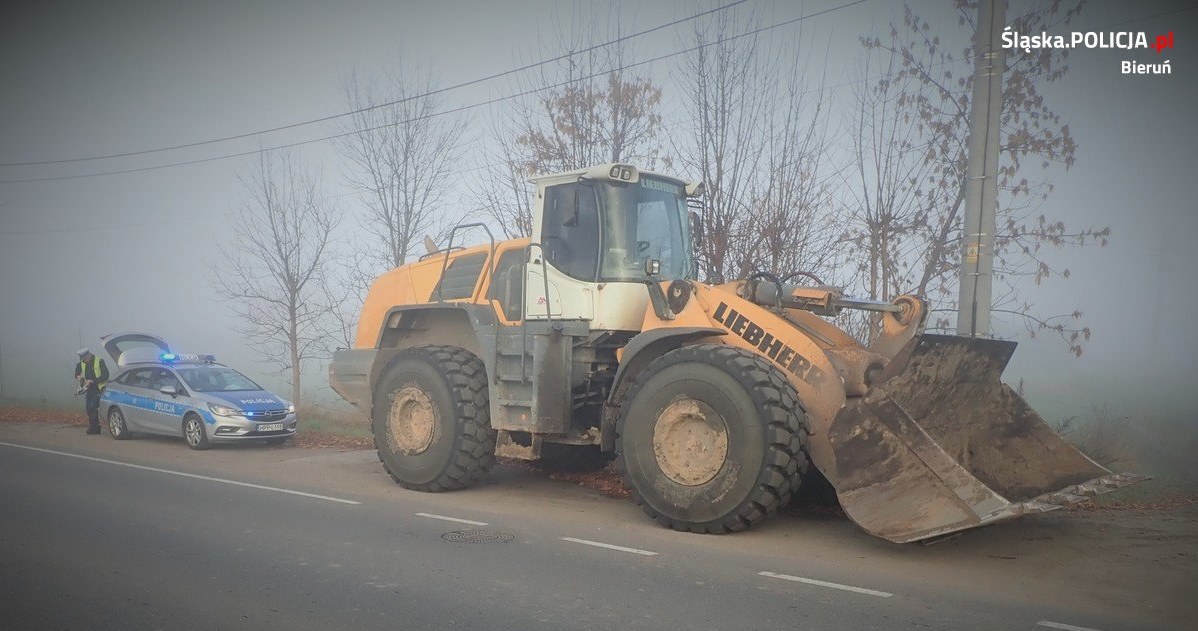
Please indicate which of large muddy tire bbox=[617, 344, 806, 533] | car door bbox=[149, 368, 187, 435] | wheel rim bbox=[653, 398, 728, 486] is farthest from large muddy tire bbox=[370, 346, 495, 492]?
car door bbox=[149, 368, 187, 435]

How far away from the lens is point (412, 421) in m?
9.93

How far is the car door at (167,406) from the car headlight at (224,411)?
2.49 feet

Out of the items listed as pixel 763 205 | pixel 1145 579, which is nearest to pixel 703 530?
pixel 1145 579

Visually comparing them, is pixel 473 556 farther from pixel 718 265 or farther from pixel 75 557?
pixel 718 265

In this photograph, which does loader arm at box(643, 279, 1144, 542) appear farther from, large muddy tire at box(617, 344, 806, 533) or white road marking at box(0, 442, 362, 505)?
white road marking at box(0, 442, 362, 505)

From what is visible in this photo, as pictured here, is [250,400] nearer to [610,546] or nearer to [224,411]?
[224,411]

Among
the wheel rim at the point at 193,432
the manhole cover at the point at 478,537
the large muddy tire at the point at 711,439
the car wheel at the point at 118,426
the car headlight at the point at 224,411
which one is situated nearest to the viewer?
the large muddy tire at the point at 711,439

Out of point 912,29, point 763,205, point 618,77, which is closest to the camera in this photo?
point 912,29

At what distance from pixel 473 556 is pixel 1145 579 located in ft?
16.4

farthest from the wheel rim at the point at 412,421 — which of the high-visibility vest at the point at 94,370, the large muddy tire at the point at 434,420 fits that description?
the high-visibility vest at the point at 94,370

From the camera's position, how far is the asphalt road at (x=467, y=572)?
5211 millimetres

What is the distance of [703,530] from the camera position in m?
7.24

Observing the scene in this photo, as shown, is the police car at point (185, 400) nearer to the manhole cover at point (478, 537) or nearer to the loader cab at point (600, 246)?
the loader cab at point (600, 246)

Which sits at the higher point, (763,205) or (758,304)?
(763,205)
